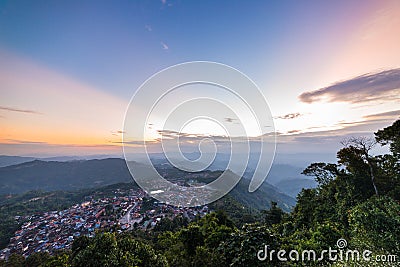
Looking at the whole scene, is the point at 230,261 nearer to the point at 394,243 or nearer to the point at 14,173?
the point at 394,243

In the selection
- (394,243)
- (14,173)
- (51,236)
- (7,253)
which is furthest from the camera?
(14,173)

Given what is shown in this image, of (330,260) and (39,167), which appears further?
(39,167)

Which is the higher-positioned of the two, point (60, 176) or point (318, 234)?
point (318, 234)

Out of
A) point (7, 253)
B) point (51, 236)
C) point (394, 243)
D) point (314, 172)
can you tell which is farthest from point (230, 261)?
point (51, 236)

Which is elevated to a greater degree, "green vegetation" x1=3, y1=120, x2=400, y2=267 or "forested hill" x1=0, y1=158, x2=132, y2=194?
"green vegetation" x1=3, y1=120, x2=400, y2=267

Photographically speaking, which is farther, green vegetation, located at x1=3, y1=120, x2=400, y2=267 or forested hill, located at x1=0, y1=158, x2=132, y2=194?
forested hill, located at x1=0, y1=158, x2=132, y2=194

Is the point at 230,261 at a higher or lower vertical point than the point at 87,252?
lower

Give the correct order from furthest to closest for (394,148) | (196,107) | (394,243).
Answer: (394,148) → (196,107) → (394,243)

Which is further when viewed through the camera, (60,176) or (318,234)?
(60,176)
